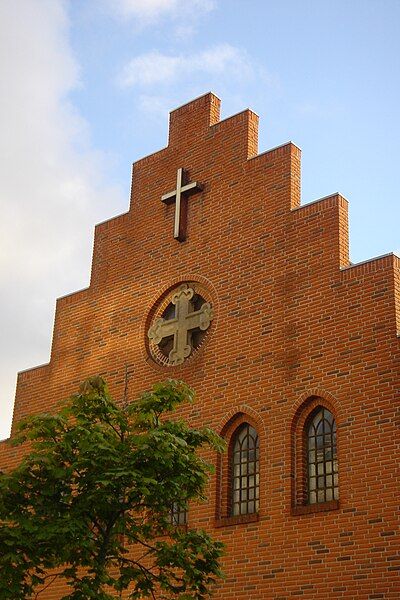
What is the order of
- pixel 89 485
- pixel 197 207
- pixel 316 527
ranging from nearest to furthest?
1. pixel 89 485
2. pixel 316 527
3. pixel 197 207

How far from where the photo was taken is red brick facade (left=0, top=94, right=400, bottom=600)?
15000 millimetres

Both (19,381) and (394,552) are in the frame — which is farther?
(19,381)

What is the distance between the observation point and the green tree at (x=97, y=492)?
12352mm

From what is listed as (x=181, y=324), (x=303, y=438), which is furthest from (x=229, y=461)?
(x=181, y=324)

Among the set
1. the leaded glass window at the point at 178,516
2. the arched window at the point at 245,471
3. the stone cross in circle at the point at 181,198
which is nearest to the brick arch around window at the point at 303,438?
the arched window at the point at 245,471

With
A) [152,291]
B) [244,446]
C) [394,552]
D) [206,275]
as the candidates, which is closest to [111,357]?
[152,291]

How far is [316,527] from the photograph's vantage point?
15.2 m

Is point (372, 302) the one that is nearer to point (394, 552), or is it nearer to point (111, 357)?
point (394, 552)

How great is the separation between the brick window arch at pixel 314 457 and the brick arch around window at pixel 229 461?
2.28 feet

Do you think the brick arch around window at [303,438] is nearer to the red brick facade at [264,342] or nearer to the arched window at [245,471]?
the red brick facade at [264,342]

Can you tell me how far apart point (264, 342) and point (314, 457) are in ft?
7.88

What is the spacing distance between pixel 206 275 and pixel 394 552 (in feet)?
23.3

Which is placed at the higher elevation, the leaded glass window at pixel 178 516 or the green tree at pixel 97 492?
the leaded glass window at pixel 178 516

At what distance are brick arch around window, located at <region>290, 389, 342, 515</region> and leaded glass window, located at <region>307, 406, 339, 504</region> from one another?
69 mm
